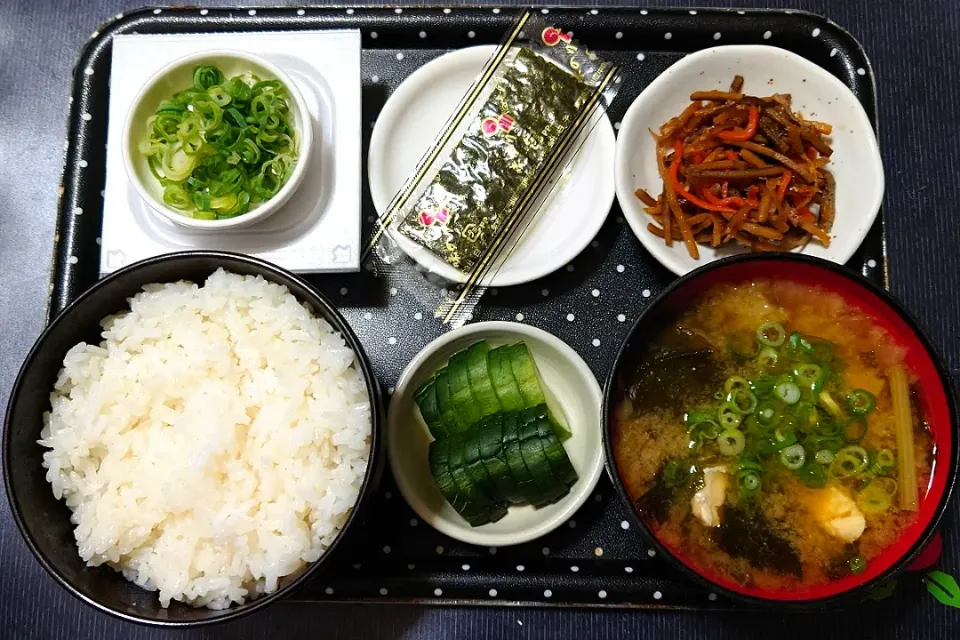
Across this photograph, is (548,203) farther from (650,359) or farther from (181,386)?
(181,386)

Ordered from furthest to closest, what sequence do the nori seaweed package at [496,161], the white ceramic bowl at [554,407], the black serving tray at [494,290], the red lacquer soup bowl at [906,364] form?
the nori seaweed package at [496,161] < the black serving tray at [494,290] < the white ceramic bowl at [554,407] < the red lacquer soup bowl at [906,364]

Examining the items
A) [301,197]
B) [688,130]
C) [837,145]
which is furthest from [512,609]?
[837,145]

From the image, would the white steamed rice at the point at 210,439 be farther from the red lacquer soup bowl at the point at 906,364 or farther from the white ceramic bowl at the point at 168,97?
the red lacquer soup bowl at the point at 906,364

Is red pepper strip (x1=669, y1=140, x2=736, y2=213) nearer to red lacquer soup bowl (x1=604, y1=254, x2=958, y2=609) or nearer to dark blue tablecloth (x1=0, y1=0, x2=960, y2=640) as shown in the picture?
red lacquer soup bowl (x1=604, y1=254, x2=958, y2=609)

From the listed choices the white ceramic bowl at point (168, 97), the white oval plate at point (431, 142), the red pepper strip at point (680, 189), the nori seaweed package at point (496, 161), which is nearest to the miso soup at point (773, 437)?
the red pepper strip at point (680, 189)

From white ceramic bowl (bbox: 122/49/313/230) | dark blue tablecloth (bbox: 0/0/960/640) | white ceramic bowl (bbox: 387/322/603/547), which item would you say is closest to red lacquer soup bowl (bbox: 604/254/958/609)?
white ceramic bowl (bbox: 387/322/603/547)
